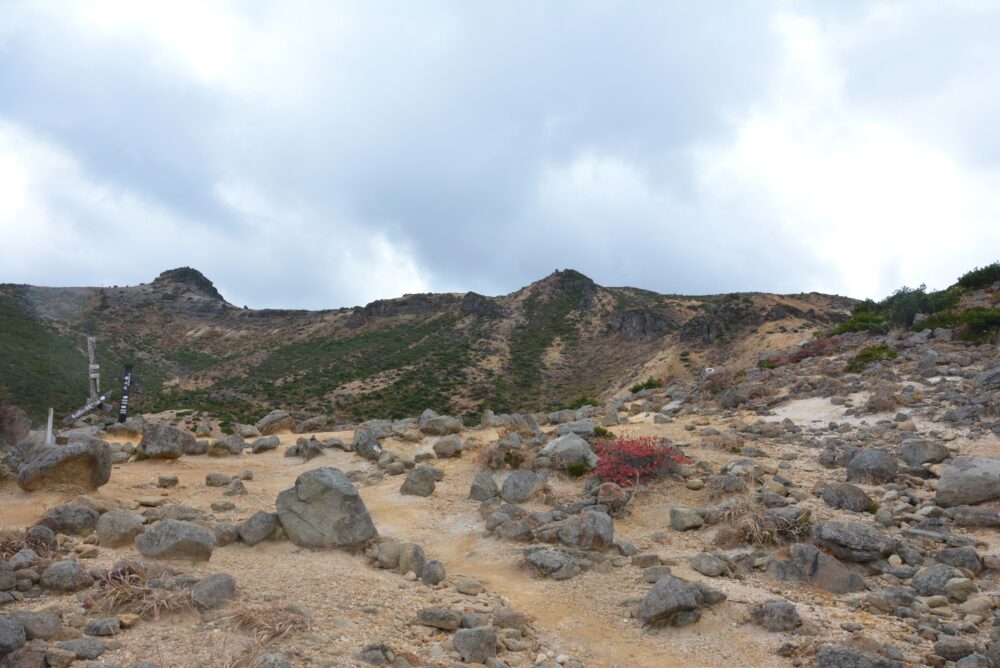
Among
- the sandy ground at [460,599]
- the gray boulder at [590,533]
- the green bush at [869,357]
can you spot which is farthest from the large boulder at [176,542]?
the green bush at [869,357]

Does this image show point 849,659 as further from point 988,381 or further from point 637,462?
point 988,381

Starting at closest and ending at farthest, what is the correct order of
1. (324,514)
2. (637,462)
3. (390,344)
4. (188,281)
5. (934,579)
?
(934,579)
(324,514)
(637,462)
(390,344)
(188,281)

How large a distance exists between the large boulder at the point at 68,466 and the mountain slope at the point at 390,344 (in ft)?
106

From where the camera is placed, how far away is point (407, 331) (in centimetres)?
7219

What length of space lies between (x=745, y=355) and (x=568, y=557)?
3655 centimetres

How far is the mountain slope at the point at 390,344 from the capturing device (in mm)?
46938

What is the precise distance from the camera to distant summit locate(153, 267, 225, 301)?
101 meters

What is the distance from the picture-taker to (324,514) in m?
8.97

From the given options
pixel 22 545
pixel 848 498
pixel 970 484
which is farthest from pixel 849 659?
pixel 22 545

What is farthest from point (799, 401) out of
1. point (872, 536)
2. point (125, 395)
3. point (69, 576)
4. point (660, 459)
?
point (125, 395)

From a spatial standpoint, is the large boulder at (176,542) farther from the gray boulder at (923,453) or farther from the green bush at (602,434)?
the gray boulder at (923,453)

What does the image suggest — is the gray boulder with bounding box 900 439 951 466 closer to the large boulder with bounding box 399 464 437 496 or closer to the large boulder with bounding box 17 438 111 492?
the large boulder with bounding box 399 464 437 496

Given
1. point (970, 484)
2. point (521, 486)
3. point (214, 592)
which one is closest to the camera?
point (214, 592)

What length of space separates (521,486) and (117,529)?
6864mm
